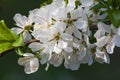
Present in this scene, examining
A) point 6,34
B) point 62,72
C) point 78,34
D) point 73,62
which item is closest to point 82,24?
point 78,34

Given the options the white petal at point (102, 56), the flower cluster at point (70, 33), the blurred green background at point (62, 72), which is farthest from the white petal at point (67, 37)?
the blurred green background at point (62, 72)

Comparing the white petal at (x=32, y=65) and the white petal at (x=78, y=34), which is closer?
the white petal at (x=78, y=34)

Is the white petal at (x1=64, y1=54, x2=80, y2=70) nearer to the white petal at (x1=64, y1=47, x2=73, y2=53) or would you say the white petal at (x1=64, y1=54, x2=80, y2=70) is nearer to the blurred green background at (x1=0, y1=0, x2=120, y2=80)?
the white petal at (x1=64, y1=47, x2=73, y2=53)

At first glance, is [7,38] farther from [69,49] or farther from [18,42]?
[69,49]

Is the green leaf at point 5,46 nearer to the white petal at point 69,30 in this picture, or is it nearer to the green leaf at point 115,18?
the white petal at point 69,30

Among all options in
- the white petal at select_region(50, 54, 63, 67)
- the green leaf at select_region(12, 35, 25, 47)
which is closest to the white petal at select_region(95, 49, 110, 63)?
the white petal at select_region(50, 54, 63, 67)

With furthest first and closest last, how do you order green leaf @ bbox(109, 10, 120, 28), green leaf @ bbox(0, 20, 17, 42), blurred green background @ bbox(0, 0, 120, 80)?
blurred green background @ bbox(0, 0, 120, 80)
green leaf @ bbox(0, 20, 17, 42)
green leaf @ bbox(109, 10, 120, 28)

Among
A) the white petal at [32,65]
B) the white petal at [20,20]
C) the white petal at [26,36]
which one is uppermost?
the white petal at [20,20]

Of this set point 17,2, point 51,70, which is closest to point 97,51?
point 51,70
